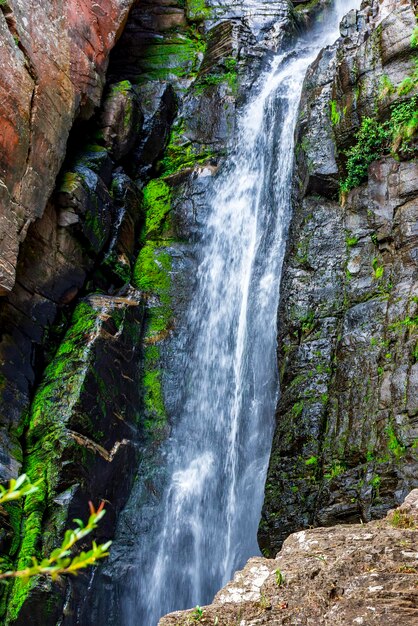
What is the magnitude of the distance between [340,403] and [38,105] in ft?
25.2

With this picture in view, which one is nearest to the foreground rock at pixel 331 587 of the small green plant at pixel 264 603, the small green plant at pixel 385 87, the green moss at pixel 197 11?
the small green plant at pixel 264 603

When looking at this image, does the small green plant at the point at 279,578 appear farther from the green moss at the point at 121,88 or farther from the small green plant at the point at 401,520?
the green moss at the point at 121,88

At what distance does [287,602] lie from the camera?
3869mm

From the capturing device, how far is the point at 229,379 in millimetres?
12898

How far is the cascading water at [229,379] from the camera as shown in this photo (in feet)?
36.1

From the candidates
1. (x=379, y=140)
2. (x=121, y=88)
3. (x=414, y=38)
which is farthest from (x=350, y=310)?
(x=121, y=88)

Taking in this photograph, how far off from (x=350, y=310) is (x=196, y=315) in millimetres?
4163

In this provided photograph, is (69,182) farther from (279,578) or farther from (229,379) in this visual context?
(279,578)

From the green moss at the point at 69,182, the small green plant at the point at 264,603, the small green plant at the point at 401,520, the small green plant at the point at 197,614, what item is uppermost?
the green moss at the point at 69,182

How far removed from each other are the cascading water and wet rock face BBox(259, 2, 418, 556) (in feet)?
3.58

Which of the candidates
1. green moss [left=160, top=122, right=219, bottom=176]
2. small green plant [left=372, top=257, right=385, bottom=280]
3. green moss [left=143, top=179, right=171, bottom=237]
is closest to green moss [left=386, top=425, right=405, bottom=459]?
small green plant [left=372, top=257, right=385, bottom=280]

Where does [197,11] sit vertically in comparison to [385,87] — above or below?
above

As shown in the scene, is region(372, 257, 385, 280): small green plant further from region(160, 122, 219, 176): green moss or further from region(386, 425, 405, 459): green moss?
region(160, 122, 219, 176): green moss

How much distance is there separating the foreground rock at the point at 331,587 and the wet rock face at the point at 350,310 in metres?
4.59
